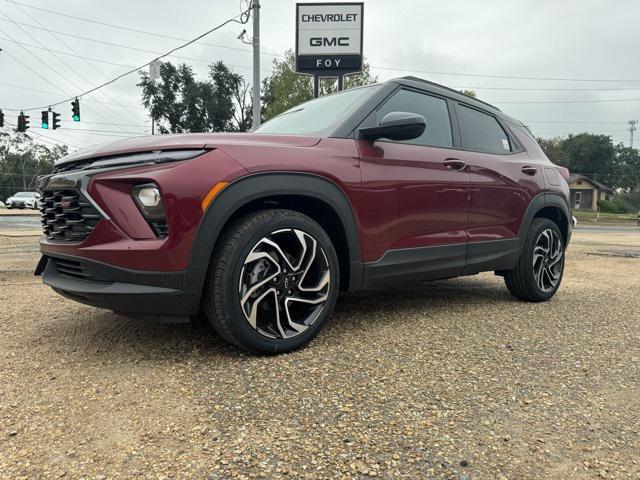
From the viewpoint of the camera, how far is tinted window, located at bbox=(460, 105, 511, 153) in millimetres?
3830

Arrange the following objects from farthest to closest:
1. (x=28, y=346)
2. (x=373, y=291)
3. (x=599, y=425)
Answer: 1. (x=373, y=291)
2. (x=28, y=346)
3. (x=599, y=425)

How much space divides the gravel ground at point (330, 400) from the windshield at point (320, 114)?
137 centimetres

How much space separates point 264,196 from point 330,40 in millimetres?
11428

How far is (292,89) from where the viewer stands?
31.4m

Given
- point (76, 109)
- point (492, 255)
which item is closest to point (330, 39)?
point (492, 255)

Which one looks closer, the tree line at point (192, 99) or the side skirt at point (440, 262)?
the side skirt at point (440, 262)

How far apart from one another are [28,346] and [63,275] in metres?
0.58

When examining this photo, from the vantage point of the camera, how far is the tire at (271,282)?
2.41 meters

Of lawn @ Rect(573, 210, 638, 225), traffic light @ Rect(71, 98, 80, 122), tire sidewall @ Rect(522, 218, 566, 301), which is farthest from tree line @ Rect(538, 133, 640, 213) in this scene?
tire sidewall @ Rect(522, 218, 566, 301)

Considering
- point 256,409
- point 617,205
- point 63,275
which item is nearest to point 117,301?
point 63,275

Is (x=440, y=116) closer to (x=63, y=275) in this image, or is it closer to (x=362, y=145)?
(x=362, y=145)

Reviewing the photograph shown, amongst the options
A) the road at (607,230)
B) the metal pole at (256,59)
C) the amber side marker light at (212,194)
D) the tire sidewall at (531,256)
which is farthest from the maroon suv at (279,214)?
the road at (607,230)

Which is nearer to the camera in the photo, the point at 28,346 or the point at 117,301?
the point at 117,301

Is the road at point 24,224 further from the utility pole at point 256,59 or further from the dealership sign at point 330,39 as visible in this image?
the dealership sign at point 330,39
